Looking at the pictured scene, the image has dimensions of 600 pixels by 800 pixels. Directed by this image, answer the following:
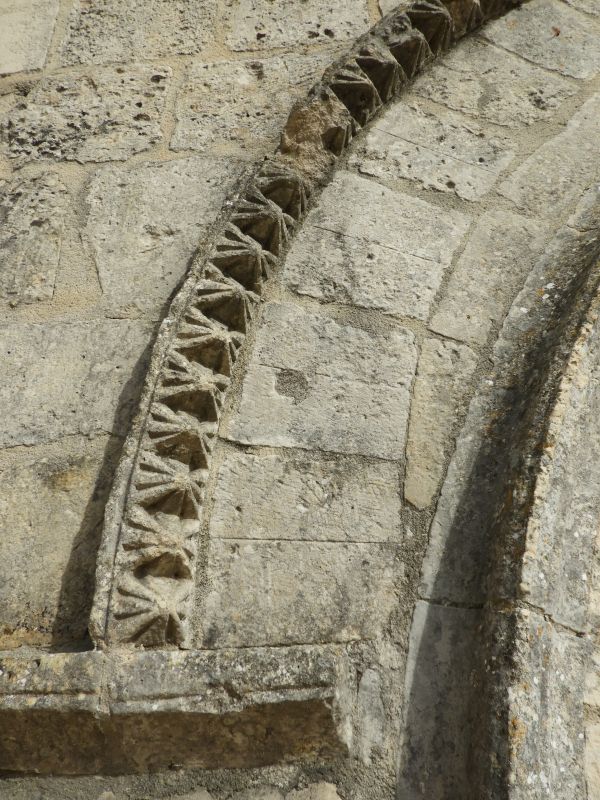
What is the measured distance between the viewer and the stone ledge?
1.26 meters

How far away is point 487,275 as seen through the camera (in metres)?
1.94

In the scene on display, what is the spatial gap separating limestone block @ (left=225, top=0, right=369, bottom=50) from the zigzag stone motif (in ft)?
0.59

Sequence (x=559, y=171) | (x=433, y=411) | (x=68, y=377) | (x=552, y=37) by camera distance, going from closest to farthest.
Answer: (x=433, y=411) < (x=68, y=377) < (x=559, y=171) < (x=552, y=37)

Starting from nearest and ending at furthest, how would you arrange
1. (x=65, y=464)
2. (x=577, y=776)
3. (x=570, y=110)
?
1. (x=577, y=776)
2. (x=65, y=464)
3. (x=570, y=110)

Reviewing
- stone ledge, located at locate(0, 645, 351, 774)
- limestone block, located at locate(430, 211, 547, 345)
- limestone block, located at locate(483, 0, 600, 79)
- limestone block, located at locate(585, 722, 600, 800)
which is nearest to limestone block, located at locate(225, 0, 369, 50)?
limestone block, located at locate(483, 0, 600, 79)

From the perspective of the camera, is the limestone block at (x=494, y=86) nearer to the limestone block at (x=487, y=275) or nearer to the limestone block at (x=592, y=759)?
the limestone block at (x=487, y=275)

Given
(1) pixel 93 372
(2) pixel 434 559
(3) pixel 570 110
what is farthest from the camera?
(3) pixel 570 110

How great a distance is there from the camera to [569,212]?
2.04 m

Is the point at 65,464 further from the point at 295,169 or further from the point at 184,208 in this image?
the point at 295,169

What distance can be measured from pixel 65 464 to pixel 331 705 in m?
0.85

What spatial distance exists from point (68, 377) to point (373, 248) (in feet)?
2.83

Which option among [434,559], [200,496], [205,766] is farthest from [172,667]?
[434,559]

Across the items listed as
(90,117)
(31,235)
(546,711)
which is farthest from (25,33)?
(546,711)

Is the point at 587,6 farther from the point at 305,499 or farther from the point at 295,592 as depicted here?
the point at 295,592
